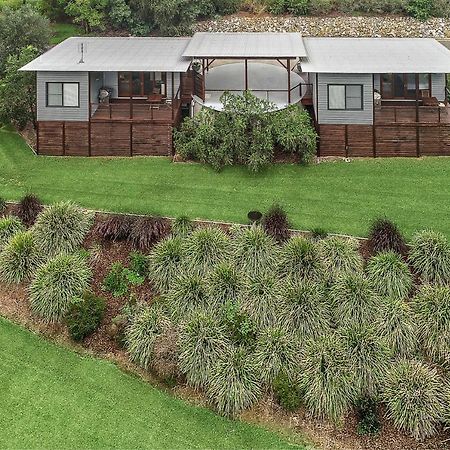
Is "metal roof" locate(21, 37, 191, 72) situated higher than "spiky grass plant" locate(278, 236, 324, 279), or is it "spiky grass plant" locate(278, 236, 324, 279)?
"metal roof" locate(21, 37, 191, 72)

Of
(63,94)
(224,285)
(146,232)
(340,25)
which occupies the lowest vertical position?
(224,285)

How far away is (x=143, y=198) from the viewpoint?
18750 mm

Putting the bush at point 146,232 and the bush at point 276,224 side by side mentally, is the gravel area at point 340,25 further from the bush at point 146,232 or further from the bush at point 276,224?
the bush at point 146,232

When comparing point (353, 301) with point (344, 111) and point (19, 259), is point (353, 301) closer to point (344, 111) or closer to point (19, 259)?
→ point (19, 259)

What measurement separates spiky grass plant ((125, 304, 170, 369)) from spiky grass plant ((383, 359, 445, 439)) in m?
5.95

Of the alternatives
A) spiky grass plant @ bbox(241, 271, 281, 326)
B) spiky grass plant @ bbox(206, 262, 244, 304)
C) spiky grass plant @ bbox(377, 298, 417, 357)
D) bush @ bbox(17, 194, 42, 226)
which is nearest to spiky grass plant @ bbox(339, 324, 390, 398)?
spiky grass plant @ bbox(377, 298, 417, 357)

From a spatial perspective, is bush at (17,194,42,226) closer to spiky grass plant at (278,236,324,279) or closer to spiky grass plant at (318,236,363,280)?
spiky grass plant at (278,236,324,279)

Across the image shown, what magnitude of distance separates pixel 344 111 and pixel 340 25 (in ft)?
55.7

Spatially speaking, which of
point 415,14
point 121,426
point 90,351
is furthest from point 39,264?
point 415,14

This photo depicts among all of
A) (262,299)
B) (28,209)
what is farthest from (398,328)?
(28,209)

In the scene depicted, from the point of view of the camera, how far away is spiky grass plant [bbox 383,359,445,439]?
11422mm

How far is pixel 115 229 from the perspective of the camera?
54.1 ft

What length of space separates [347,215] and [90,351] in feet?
32.0

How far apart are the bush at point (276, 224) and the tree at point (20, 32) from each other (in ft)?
64.2
